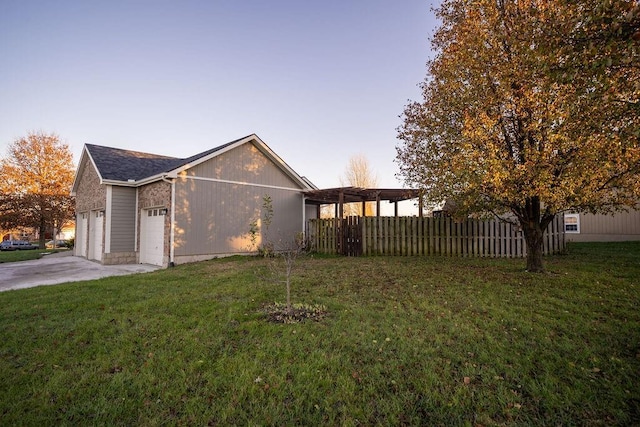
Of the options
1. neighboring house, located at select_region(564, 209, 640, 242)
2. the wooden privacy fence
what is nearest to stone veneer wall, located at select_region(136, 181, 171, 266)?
the wooden privacy fence

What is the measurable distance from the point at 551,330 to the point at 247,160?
38.8 ft

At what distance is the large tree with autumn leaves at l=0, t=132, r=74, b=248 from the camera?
23.4 metres

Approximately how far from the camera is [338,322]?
4473mm

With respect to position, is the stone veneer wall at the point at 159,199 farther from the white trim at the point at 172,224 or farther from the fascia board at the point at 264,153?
the fascia board at the point at 264,153

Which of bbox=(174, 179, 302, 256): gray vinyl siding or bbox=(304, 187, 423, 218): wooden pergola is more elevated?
bbox=(304, 187, 423, 218): wooden pergola

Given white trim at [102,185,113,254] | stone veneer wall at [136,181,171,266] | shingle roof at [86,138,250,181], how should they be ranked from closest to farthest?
stone veneer wall at [136,181,171,266]
white trim at [102,185,113,254]
shingle roof at [86,138,250,181]

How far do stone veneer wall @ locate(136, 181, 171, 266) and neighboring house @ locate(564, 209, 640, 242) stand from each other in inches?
720

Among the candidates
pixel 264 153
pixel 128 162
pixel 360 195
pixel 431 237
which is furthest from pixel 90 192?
pixel 431 237

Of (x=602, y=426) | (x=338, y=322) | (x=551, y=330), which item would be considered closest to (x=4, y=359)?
(x=338, y=322)

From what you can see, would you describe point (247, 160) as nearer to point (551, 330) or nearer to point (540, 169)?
point (540, 169)

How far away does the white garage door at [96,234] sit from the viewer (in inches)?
536

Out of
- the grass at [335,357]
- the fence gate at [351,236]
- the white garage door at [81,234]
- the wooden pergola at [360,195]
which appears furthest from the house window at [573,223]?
the white garage door at [81,234]

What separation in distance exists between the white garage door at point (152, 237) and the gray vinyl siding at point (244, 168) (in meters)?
2.36

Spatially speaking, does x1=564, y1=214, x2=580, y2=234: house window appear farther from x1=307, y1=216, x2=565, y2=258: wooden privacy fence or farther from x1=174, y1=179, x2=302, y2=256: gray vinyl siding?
x1=174, y1=179, x2=302, y2=256: gray vinyl siding
